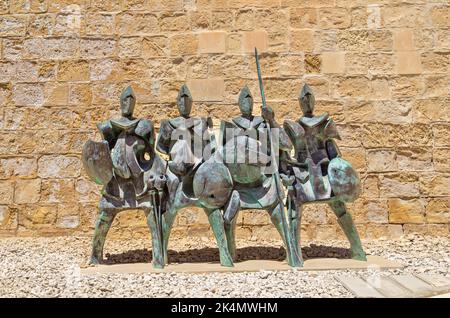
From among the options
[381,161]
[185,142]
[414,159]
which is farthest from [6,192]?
[414,159]

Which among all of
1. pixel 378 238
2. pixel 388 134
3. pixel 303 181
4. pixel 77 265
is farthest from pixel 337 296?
pixel 388 134

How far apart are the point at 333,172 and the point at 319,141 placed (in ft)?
1.14

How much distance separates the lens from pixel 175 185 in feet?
14.2

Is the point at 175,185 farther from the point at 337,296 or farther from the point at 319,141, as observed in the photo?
the point at 337,296

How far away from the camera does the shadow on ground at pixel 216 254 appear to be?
4.73 meters

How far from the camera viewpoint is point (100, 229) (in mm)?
4406

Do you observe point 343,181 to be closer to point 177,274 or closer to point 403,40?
point 177,274

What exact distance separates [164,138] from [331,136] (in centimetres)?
157

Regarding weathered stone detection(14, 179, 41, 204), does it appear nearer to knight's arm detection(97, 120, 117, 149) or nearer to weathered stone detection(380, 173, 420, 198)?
knight's arm detection(97, 120, 117, 149)

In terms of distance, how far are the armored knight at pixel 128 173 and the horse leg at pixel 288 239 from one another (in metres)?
1.04

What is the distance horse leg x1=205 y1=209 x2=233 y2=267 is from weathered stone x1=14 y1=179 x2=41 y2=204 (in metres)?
2.89

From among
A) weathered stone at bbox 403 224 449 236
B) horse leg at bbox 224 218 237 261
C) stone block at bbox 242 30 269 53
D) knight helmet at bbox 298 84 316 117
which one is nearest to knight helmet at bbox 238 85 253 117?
knight helmet at bbox 298 84 316 117

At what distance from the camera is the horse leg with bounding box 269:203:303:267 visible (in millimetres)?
4145
